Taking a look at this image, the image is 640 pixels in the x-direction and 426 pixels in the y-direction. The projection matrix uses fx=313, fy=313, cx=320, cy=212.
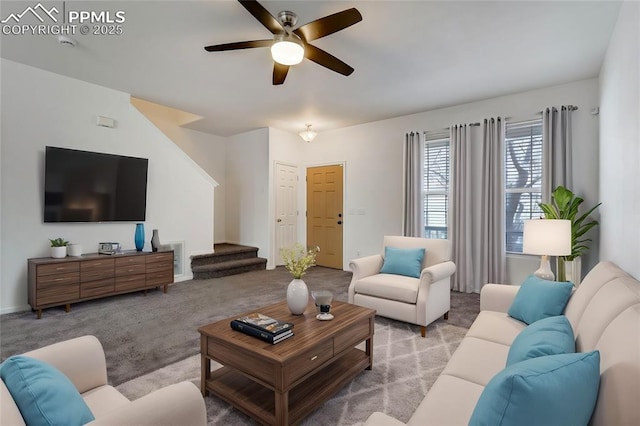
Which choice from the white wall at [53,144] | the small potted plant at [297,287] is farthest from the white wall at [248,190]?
the small potted plant at [297,287]

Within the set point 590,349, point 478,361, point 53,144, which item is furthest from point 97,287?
point 590,349

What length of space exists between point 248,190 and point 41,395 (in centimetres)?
580

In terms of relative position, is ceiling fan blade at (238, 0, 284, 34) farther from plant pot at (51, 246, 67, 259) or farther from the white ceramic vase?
plant pot at (51, 246, 67, 259)

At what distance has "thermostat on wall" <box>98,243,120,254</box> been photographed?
4.03 meters

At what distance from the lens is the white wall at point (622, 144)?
1976 mm

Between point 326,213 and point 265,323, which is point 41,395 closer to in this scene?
point 265,323

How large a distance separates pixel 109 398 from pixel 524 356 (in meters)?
1.66

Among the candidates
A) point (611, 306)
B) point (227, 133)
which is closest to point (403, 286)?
point (611, 306)

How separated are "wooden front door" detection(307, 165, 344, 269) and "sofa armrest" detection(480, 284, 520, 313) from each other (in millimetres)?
3825

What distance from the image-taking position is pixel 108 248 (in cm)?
407

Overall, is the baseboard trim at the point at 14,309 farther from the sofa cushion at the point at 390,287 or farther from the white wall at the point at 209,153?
the sofa cushion at the point at 390,287

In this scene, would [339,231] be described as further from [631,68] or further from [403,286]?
[631,68]

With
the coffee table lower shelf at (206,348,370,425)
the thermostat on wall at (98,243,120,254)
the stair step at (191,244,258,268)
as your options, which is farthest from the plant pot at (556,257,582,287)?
the thermostat on wall at (98,243,120,254)

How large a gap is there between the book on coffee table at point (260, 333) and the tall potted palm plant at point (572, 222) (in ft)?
10.8
